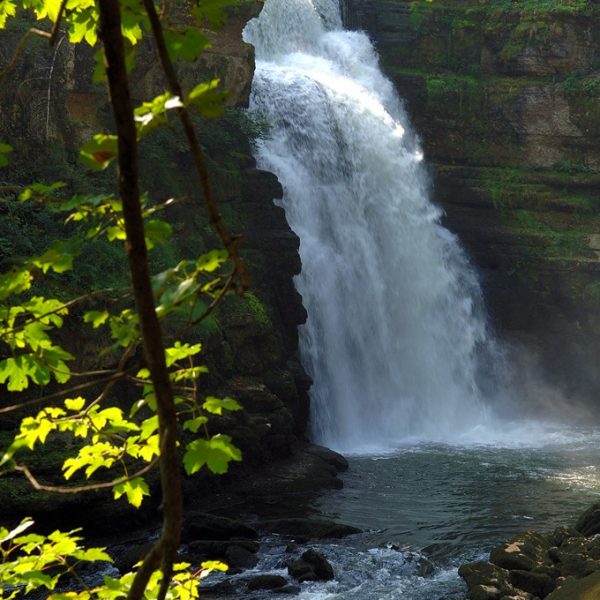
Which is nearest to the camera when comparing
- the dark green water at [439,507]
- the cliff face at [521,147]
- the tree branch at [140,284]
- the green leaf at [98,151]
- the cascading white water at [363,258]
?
the tree branch at [140,284]

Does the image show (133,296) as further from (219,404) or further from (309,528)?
(309,528)

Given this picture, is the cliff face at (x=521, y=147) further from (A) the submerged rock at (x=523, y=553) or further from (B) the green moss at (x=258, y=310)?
(A) the submerged rock at (x=523, y=553)

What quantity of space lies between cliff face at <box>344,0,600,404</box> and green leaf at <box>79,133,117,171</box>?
22.3 metres

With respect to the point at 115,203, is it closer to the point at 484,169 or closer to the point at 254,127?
the point at 254,127

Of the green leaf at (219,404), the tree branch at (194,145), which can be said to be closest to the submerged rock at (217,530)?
the green leaf at (219,404)

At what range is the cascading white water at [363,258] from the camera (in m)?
19.7

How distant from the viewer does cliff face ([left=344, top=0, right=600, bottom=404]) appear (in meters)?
23.2

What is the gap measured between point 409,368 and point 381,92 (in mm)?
7990

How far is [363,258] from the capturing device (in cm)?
2106

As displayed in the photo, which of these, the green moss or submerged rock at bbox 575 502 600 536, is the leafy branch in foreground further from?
the green moss

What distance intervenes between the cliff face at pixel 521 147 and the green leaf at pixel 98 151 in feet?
73.3

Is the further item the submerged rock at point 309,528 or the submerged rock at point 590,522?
the submerged rock at point 309,528

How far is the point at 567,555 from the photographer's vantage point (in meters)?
10.1

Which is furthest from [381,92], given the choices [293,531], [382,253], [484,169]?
[293,531]
